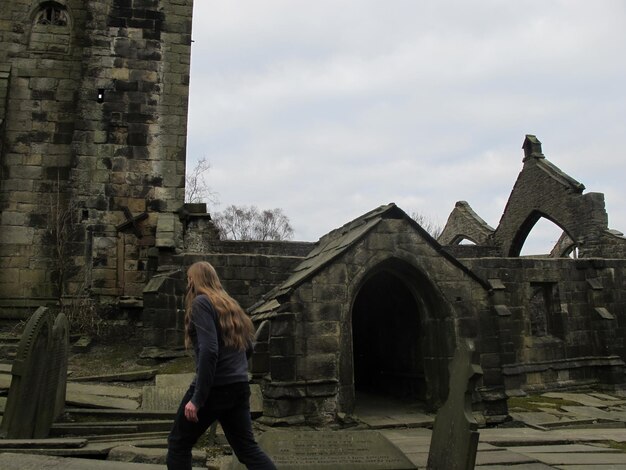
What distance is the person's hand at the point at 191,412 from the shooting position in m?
3.76

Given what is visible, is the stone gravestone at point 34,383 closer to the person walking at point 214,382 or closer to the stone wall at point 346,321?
the person walking at point 214,382

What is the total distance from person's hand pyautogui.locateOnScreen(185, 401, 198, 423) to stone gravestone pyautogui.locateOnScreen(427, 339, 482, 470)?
6.55 feet

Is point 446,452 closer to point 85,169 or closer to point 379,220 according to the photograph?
point 379,220

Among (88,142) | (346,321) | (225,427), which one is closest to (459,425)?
(225,427)

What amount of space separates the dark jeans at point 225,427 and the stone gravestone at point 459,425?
142 cm

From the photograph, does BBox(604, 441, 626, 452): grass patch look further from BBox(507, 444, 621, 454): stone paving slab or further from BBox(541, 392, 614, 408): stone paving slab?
BBox(541, 392, 614, 408): stone paving slab

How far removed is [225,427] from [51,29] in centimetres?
1398

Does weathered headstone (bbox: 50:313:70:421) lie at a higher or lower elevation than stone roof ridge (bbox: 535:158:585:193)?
lower

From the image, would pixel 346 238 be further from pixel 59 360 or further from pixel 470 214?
pixel 470 214


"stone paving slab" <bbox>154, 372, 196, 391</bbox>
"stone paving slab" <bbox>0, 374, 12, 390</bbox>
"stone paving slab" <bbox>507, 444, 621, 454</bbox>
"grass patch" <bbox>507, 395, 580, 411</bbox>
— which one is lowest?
"grass patch" <bbox>507, 395, 580, 411</bbox>

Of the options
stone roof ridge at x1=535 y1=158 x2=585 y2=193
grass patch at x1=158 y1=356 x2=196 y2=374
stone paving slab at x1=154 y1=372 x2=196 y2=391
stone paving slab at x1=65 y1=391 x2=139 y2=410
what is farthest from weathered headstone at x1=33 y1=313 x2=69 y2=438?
stone roof ridge at x1=535 y1=158 x2=585 y2=193

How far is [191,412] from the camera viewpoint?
3.76 m

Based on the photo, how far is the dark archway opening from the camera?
10.0m

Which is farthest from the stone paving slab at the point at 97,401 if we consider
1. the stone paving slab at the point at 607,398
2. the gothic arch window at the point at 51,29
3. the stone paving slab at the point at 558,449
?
the stone paving slab at the point at 607,398
